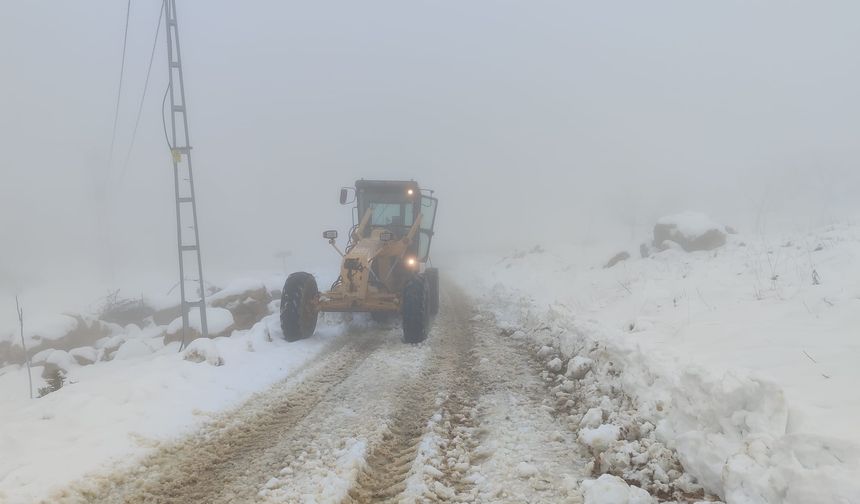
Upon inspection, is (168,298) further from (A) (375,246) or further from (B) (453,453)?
(B) (453,453)

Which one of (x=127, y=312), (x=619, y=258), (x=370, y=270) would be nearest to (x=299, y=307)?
(x=370, y=270)

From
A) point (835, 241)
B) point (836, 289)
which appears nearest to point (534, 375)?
point (836, 289)

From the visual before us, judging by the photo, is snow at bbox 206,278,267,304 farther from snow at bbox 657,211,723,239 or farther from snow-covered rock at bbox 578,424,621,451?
snow at bbox 657,211,723,239

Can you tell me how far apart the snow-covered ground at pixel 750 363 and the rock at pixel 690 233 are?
26.3 ft

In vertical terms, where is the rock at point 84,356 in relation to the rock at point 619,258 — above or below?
below

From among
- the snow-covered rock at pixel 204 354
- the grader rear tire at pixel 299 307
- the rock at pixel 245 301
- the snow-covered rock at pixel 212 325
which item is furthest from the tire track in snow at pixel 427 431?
the rock at pixel 245 301

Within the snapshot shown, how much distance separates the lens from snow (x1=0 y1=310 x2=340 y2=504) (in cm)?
323

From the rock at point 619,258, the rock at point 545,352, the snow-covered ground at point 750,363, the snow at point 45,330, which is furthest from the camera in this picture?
the rock at point 619,258

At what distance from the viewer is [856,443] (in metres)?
2.14

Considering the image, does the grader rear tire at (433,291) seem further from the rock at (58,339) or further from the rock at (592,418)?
the rock at (58,339)

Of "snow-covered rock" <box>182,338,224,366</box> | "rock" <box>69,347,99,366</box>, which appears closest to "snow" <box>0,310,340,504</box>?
"snow-covered rock" <box>182,338,224,366</box>

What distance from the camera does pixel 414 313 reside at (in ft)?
25.1

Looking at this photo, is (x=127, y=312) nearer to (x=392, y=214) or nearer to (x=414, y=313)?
(x=392, y=214)

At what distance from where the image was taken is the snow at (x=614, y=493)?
2.60 m
